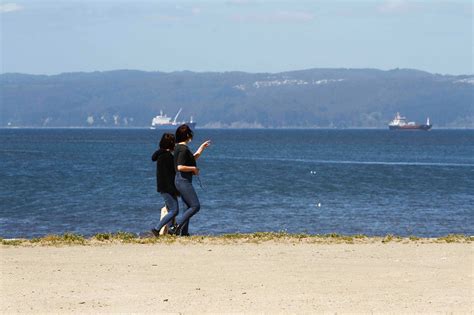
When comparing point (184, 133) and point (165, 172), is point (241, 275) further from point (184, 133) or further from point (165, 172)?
point (165, 172)

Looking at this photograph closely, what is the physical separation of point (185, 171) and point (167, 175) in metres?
0.42

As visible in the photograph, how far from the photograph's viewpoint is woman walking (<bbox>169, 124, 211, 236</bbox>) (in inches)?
614

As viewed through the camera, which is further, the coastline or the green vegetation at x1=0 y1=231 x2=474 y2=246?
the green vegetation at x1=0 y1=231 x2=474 y2=246

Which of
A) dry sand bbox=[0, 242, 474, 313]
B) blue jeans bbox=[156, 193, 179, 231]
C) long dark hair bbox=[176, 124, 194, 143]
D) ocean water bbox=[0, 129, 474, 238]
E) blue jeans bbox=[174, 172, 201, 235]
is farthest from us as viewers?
ocean water bbox=[0, 129, 474, 238]

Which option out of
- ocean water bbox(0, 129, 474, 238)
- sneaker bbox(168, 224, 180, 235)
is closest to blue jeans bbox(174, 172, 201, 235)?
sneaker bbox(168, 224, 180, 235)

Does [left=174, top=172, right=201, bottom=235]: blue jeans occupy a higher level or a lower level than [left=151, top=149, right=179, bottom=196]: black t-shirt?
lower

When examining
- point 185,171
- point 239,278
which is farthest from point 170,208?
point 239,278

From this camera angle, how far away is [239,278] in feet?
39.2

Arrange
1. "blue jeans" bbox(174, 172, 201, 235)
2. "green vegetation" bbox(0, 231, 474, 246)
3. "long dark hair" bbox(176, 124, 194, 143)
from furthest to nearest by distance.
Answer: "blue jeans" bbox(174, 172, 201, 235), "long dark hair" bbox(176, 124, 194, 143), "green vegetation" bbox(0, 231, 474, 246)

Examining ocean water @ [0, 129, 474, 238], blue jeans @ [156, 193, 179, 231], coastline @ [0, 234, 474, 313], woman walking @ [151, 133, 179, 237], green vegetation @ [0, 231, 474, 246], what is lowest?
ocean water @ [0, 129, 474, 238]

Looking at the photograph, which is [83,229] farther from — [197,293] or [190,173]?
[197,293]

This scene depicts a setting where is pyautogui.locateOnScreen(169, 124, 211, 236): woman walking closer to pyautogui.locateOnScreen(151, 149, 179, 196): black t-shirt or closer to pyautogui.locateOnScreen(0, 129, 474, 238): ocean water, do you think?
pyautogui.locateOnScreen(151, 149, 179, 196): black t-shirt

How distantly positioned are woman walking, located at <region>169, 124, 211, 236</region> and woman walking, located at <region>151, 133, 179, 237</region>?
17cm

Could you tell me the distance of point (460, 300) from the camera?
10.6 meters
